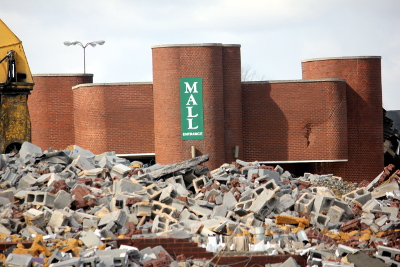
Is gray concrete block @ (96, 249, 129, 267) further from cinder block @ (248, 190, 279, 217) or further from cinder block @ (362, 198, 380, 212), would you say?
cinder block @ (362, 198, 380, 212)

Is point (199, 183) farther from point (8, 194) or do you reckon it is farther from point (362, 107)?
point (362, 107)

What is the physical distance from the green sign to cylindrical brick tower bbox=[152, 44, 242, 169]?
0.18 meters

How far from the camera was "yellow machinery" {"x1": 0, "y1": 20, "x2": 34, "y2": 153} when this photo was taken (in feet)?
84.4

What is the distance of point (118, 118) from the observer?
36531 mm

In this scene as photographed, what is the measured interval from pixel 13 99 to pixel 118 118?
11.0 m

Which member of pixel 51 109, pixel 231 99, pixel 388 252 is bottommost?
pixel 388 252

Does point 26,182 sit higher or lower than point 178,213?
higher

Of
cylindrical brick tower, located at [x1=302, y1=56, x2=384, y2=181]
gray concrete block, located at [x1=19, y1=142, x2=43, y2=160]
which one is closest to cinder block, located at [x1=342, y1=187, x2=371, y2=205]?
gray concrete block, located at [x1=19, y1=142, x2=43, y2=160]

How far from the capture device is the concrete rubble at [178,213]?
16.3m

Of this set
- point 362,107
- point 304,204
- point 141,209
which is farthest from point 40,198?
point 362,107

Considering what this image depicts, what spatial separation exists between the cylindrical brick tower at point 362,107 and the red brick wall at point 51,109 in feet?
41.8

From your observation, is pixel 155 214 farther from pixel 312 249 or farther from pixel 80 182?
pixel 312 249

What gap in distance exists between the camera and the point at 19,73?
26016mm

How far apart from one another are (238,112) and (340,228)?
17.0 metres
